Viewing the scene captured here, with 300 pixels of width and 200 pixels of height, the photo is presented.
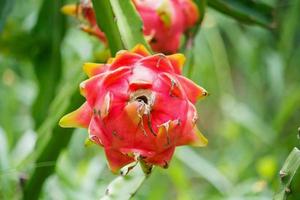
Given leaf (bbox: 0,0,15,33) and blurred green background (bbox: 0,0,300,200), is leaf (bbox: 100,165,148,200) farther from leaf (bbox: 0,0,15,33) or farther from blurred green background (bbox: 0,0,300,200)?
leaf (bbox: 0,0,15,33)

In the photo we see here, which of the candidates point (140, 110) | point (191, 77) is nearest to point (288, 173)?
point (140, 110)

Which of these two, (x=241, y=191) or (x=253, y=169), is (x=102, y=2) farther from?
(x=253, y=169)

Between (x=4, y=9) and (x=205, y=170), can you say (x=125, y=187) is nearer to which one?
(x=4, y=9)

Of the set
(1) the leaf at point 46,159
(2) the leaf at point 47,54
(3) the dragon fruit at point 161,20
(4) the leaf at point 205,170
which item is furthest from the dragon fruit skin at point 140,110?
(4) the leaf at point 205,170

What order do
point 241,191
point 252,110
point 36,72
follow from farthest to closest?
point 252,110 < point 241,191 < point 36,72

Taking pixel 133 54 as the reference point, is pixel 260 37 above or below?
below

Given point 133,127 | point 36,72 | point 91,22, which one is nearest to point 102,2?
point 91,22

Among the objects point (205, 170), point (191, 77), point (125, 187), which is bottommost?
point (205, 170)
